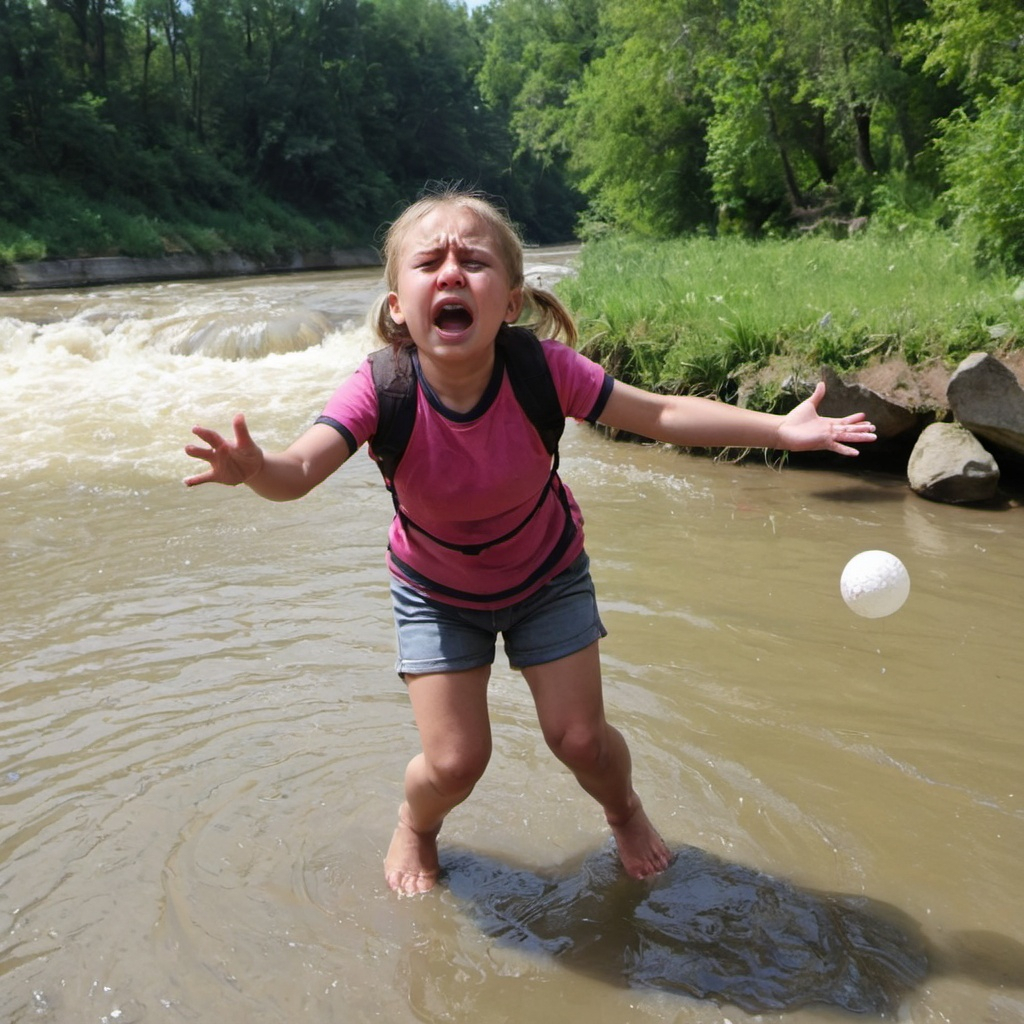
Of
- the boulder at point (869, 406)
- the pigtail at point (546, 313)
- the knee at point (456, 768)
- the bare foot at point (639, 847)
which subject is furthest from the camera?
the boulder at point (869, 406)

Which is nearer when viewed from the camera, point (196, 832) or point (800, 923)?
point (800, 923)

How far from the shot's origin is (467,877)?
2.94 metres

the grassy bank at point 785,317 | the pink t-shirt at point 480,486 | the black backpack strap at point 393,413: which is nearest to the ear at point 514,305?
the pink t-shirt at point 480,486

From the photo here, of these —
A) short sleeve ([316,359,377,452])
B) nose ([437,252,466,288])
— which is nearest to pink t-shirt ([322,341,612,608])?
short sleeve ([316,359,377,452])

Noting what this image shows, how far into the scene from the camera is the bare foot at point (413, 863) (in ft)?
9.37

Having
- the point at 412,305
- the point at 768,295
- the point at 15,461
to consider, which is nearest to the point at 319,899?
the point at 412,305

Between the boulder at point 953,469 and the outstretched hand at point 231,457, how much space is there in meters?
5.05

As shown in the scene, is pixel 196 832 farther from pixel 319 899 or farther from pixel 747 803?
pixel 747 803

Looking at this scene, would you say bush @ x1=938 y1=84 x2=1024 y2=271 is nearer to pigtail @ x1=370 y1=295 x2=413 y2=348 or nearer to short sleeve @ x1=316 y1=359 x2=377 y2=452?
pigtail @ x1=370 y1=295 x2=413 y2=348

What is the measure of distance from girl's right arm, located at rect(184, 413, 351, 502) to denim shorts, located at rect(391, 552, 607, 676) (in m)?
0.45

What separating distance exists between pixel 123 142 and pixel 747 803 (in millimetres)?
39154

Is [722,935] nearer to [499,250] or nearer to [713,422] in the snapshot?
[713,422]

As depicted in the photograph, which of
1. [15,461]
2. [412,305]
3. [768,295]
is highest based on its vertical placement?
[412,305]

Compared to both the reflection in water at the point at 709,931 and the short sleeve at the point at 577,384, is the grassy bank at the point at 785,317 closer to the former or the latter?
the short sleeve at the point at 577,384
